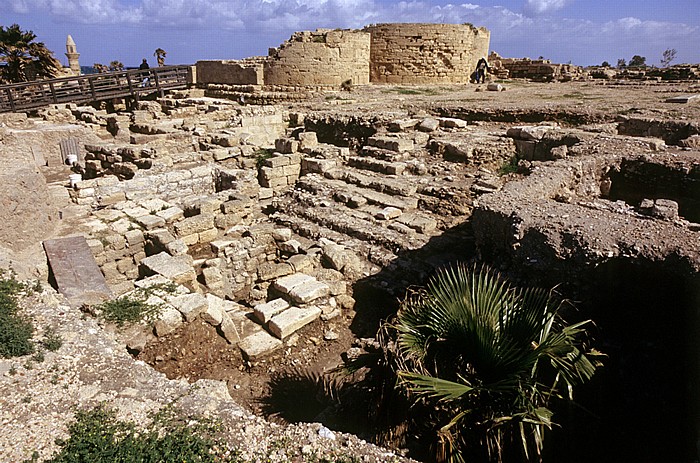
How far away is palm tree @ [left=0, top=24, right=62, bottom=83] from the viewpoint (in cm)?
2095

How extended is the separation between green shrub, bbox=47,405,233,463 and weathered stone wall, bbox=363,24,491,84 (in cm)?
2230

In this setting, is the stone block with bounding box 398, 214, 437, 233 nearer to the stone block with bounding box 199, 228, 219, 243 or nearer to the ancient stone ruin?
the ancient stone ruin

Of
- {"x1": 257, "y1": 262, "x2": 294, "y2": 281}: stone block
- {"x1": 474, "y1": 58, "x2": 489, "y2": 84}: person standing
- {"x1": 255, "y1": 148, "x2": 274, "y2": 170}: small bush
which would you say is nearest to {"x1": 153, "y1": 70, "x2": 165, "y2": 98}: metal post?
{"x1": 255, "y1": 148, "x2": 274, "y2": 170}: small bush

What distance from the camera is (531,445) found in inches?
130

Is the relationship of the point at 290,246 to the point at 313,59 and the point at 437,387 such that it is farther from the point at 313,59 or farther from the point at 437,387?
the point at 313,59

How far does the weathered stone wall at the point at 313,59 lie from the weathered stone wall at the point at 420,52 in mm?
1895

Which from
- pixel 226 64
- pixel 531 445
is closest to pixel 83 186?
pixel 531 445

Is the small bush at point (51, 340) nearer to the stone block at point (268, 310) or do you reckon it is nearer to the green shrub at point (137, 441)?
the green shrub at point (137, 441)

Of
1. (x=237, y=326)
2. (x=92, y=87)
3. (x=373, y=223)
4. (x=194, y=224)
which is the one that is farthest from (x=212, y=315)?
(x=92, y=87)

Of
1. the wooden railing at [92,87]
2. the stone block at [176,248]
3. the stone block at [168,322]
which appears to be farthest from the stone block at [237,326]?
the wooden railing at [92,87]

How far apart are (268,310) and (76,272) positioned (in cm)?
280

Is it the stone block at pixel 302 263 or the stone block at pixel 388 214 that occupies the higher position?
the stone block at pixel 388 214

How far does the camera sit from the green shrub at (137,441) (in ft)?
8.86

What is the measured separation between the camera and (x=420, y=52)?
2220 cm
